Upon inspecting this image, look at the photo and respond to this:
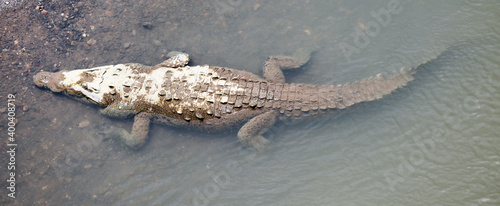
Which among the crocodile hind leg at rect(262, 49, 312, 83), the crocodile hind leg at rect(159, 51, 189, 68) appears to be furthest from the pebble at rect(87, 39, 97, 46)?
the crocodile hind leg at rect(262, 49, 312, 83)

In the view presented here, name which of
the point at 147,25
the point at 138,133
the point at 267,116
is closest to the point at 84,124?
the point at 138,133

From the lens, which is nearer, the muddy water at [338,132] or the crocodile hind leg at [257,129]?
the muddy water at [338,132]

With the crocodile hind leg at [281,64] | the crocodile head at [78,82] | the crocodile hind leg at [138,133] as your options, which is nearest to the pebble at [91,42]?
the crocodile head at [78,82]

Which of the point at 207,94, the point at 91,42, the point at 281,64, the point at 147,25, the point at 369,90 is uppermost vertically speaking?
the point at 147,25

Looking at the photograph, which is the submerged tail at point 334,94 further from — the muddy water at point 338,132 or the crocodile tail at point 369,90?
the muddy water at point 338,132

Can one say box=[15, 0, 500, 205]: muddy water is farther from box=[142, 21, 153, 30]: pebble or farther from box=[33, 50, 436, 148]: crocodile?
box=[33, 50, 436, 148]: crocodile

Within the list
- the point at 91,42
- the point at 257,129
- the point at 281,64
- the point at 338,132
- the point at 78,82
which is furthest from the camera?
the point at 91,42

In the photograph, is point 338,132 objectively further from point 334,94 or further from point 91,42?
point 91,42
